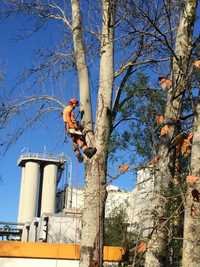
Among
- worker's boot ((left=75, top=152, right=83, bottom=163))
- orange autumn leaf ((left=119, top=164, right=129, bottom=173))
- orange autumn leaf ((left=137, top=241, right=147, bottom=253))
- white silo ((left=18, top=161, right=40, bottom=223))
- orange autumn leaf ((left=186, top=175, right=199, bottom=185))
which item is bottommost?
orange autumn leaf ((left=137, top=241, right=147, bottom=253))

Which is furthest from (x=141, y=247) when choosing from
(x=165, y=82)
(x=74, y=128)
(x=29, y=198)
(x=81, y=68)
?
(x=29, y=198)

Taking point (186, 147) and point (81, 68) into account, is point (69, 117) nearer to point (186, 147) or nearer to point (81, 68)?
point (81, 68)

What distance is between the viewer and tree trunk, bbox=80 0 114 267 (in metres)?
6.54

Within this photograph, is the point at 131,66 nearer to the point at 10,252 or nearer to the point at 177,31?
the point at 177,31

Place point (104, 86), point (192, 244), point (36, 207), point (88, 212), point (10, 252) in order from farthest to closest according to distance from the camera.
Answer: point (36, 207), point (10, 252), point (104, 86), point (88, 212), point (192, 244)

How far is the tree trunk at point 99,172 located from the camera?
6.54m

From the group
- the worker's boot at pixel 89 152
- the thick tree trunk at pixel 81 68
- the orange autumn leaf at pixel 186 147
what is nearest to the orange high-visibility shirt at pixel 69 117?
the thick tree trunk at pixel 81 68

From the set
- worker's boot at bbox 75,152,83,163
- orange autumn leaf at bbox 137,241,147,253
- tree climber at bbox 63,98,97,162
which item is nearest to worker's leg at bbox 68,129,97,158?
tree climber at bbox 63,98,97,162

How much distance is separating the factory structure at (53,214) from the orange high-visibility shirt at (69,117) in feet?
4.10

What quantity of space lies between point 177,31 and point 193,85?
1128mm

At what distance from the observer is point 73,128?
24.2 ft

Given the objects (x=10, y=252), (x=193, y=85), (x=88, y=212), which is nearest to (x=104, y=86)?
(x=193, y=85)

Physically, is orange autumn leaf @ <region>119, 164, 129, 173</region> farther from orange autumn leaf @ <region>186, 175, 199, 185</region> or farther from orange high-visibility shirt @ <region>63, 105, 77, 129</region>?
orange autumn leaf @ <region>186, 175, 199, 185</region>

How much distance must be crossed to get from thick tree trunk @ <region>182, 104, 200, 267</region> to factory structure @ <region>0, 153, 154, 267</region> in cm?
130
